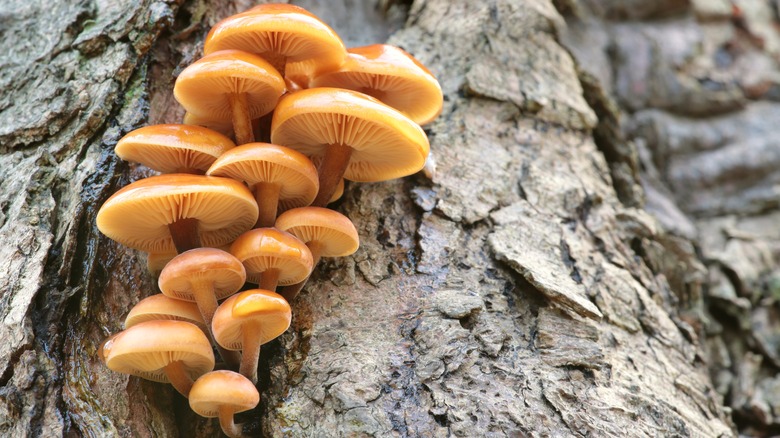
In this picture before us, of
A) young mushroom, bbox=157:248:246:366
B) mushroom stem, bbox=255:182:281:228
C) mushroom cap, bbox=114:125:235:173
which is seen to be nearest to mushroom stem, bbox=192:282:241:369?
young mushroom, bbox=157:248:246:366

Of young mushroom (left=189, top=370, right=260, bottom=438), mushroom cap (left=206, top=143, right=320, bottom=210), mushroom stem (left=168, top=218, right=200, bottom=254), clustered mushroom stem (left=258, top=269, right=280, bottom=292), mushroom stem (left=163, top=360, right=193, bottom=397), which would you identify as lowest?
mushroom stem (left=163, top=360, right=193, bottom=397)

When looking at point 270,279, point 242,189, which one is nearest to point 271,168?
point 242,189

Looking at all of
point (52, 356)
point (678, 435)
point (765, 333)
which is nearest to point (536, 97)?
point (678, 435)

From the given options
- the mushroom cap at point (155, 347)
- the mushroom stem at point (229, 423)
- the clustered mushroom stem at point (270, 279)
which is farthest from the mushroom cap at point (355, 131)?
the mushroom stem at point (229, 423)

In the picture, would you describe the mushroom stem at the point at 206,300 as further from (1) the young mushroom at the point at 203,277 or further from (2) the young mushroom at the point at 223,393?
(2) the young mushroom at the point at 223,393

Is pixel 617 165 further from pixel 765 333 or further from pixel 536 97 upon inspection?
pixel 765 333

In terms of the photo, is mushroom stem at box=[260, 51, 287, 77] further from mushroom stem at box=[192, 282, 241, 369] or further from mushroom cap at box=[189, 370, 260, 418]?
mushroom cap at box=[189, 370, 260, 418]
